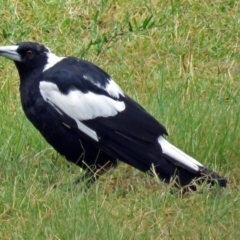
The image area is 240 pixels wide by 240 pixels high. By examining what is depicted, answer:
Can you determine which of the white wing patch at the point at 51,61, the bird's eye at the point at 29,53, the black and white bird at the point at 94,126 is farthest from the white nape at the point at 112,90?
the bird's eye at the point at 29,53

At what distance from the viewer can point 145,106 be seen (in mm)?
6020

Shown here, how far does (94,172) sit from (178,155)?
0.43m

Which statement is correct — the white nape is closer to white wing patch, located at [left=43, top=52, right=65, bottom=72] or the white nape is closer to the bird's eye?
white wing patch, located at [left=43, top=52, right=65, bottom=72]

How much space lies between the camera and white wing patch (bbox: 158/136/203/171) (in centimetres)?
496

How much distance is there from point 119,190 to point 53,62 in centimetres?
86

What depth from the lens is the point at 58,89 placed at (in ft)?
16.6

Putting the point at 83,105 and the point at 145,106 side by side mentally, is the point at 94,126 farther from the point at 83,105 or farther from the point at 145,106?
the point at 145,106

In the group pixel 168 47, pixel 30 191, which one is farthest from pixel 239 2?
pixel 30 191

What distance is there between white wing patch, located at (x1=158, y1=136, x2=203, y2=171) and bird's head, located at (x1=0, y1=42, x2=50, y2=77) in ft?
2.54

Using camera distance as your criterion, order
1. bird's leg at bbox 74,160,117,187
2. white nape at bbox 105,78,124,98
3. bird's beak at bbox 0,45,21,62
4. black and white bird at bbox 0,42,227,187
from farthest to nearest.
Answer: bird's beak at bbox 0,45,21,62 → white nape at bbox 105,78,124,98 → black and white bird at bbox 0,42,227,187 → bird's leg at bbox 74,160,117,187

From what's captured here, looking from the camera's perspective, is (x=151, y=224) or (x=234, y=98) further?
(x=234, y=98)

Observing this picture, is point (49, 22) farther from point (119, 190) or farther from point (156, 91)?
point (119, 190)

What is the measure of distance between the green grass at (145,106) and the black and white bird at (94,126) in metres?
0.12

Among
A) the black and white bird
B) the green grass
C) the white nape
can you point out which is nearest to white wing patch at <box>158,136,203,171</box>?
the black and white bird
